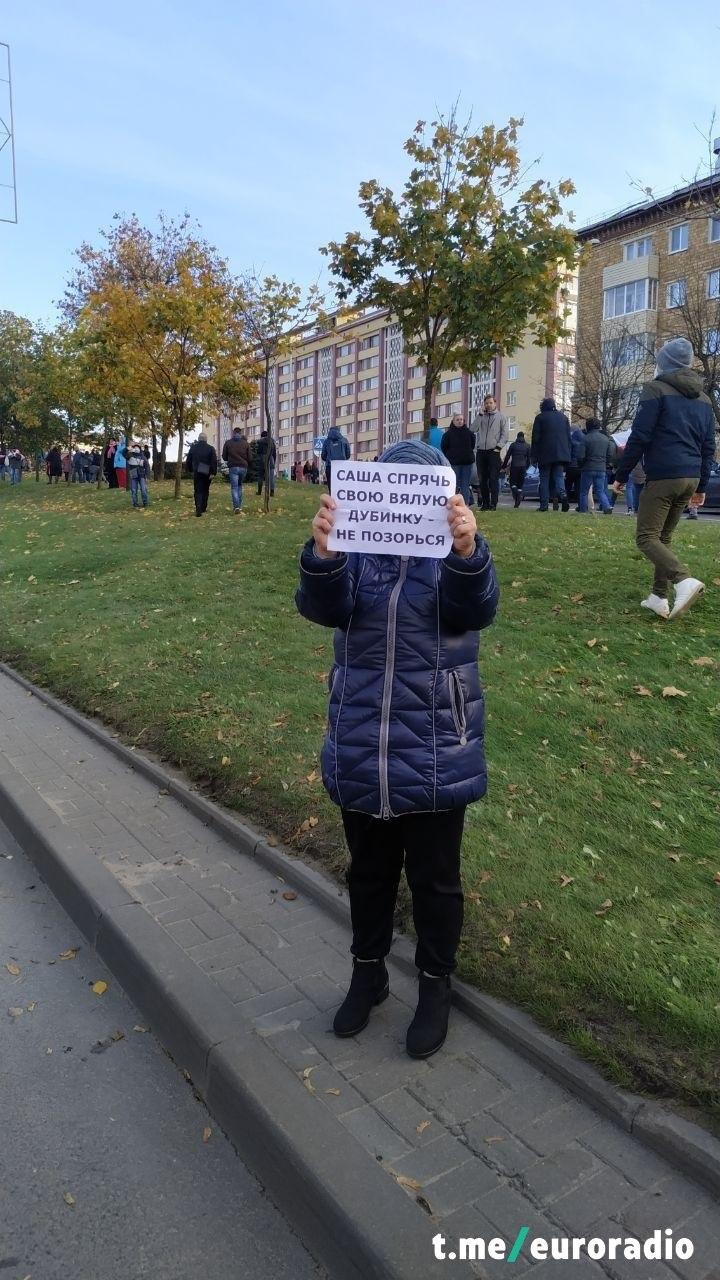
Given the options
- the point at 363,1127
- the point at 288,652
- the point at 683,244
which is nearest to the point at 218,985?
the point at 363,1127

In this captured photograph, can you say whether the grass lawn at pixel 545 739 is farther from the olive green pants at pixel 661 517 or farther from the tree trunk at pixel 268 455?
the tree trunk at pixel 268 455

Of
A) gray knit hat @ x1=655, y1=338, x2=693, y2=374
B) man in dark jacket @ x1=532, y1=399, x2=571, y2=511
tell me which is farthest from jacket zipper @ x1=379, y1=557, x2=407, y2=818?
man in dark jacket @ x1=532, y1=399, x2=571, y2=511

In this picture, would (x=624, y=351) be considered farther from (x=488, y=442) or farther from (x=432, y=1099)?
(x=432, y=1099)

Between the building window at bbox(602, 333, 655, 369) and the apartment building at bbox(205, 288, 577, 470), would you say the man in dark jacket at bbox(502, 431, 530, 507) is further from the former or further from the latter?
the apartment building at bbox(205, 288, 577, 470)

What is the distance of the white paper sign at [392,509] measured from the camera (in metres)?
A: 2.57

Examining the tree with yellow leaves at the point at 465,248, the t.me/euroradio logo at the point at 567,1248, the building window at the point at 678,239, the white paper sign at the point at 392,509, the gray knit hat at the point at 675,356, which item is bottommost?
the t.me/euroradio logo at the point at 567,1248

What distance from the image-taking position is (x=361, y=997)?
2945 mm

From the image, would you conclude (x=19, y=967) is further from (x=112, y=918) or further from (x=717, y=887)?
(x=717, y=887)

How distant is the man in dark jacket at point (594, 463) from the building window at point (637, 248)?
36362 millimetres

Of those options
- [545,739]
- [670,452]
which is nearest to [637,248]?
[670,452]

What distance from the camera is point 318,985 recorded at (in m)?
3.19

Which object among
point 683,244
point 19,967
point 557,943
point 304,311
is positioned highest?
point 683,244

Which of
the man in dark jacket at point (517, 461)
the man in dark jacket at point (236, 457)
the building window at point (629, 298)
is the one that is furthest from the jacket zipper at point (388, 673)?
the building window at point (629, 298)

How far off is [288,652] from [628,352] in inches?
1570
